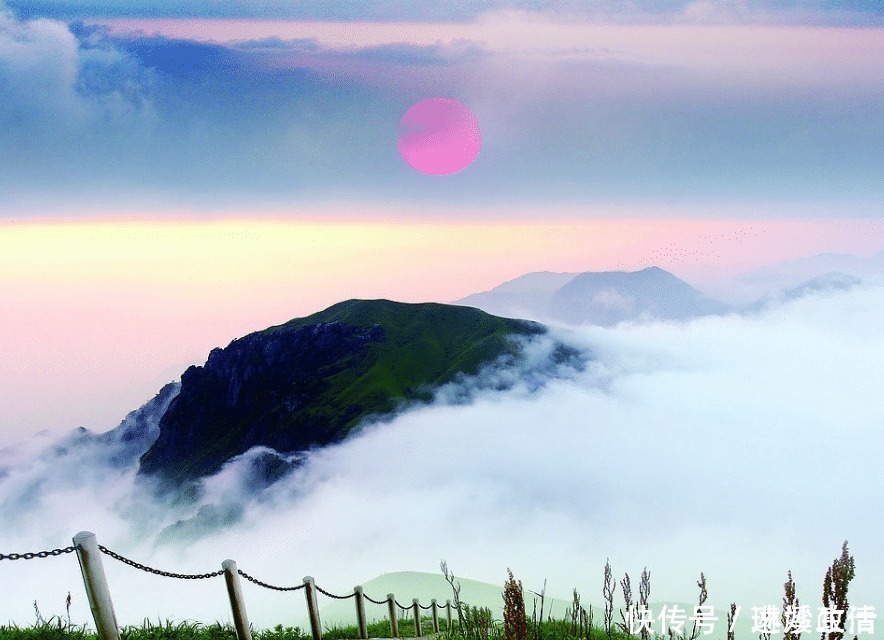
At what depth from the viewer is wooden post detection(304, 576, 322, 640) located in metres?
11.9

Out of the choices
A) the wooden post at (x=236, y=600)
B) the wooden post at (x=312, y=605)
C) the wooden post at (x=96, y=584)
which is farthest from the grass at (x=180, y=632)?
the wooden post at (x=96, y=584)

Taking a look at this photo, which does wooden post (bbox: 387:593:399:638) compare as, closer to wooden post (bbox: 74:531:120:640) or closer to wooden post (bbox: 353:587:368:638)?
wooden post (bbox: 353:587:368:638)

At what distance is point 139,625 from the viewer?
37.9 feet

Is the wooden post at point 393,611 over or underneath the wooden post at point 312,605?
underneath

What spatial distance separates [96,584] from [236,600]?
2590 mm

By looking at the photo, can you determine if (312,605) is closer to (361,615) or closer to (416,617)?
(361,615)

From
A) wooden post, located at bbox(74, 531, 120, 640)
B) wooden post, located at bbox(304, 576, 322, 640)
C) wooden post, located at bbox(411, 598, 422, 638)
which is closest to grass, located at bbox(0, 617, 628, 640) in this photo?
wooden post, located at bbox(304, 576, 322, 640)

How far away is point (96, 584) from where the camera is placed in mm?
7914

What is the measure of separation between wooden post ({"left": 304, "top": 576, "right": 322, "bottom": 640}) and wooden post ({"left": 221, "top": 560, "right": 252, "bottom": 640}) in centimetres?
154

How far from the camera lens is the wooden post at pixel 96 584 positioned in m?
7.75

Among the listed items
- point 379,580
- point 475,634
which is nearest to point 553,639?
point 475,634

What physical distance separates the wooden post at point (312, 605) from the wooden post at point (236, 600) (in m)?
1.54

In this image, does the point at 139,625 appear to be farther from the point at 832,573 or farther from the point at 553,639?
the point at 832,573

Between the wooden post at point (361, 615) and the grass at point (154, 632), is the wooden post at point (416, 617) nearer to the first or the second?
the wooden post at point (361, 615)
